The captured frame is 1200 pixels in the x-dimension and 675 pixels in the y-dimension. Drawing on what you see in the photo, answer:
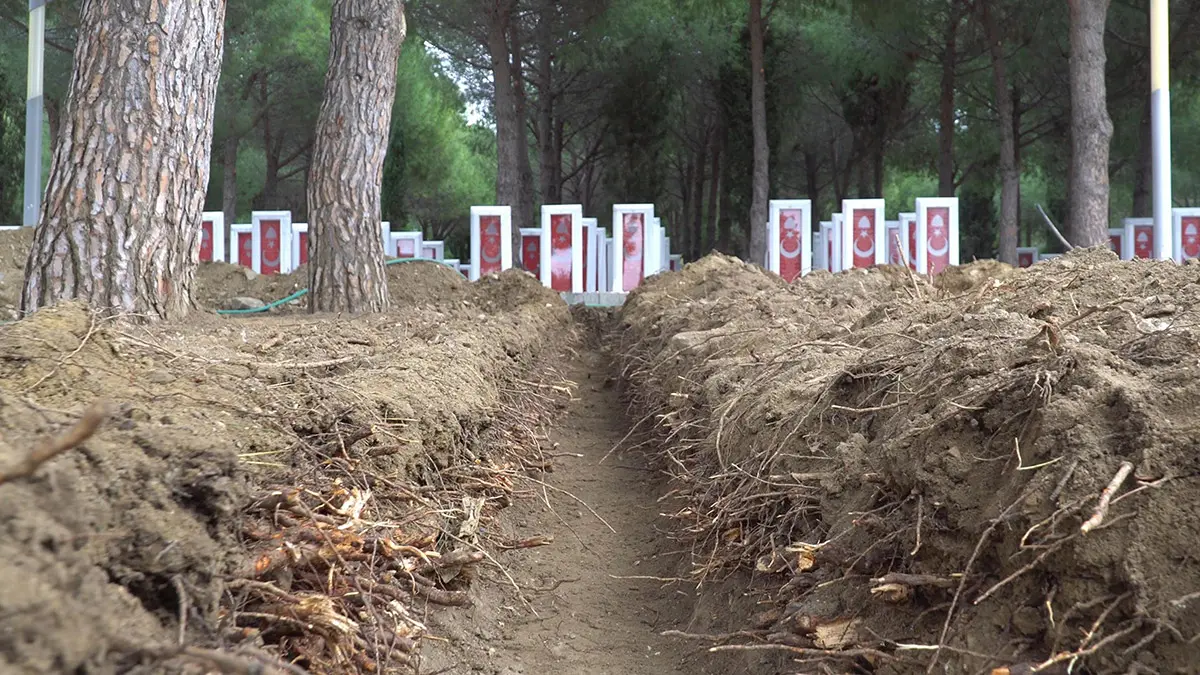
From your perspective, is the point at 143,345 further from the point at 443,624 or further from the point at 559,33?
the point at 559,33

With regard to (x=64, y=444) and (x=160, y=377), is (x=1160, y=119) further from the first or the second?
(x=64, y=444)

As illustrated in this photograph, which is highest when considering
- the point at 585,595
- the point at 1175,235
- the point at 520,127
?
the point at 520,127

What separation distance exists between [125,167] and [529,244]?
49.1 feet

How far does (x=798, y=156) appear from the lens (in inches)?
1243

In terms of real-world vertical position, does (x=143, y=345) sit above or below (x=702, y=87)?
below

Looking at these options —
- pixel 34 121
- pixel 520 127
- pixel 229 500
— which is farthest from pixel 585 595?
pixel 520 127

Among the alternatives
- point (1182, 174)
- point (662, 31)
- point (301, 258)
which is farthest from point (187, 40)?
point (1182, 174)

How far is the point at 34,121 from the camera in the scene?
13.2 meters

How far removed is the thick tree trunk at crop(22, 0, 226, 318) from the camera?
215 inches

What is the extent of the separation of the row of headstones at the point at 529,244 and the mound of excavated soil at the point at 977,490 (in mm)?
13518

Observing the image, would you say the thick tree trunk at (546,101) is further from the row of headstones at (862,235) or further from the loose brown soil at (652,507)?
the loose brown soil at (652,507)

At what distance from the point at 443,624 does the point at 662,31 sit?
76.6 feet

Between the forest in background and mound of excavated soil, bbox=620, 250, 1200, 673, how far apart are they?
1509 centimetres

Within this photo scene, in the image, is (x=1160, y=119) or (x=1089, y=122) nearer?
(x=1160, y=119)
